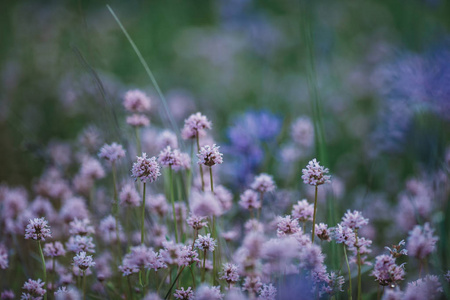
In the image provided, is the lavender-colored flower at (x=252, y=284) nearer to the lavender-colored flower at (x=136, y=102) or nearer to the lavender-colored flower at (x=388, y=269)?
the lavender-colored flower at (x=388, y=269)

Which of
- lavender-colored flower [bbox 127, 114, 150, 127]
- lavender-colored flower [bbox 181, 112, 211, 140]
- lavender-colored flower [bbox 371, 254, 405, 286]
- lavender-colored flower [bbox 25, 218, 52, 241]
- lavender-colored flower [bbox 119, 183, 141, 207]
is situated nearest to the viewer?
lavender-colored flower [bbox 371, 254, 405, 286]

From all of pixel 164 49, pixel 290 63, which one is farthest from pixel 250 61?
pixel 164 49

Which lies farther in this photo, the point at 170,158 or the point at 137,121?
the point at 137,121

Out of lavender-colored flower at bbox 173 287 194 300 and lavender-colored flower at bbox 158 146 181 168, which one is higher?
lavender-colored flower at bbox 158 146 181 168

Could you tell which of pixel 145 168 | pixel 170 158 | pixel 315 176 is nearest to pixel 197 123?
pixel 170 158

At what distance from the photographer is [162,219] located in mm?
1741

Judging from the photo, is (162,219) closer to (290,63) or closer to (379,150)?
(379,150)

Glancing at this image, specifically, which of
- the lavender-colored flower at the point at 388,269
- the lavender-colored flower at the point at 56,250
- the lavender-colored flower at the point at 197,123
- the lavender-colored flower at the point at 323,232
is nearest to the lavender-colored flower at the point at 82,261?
the lavender-colored flower at the point at 56,250

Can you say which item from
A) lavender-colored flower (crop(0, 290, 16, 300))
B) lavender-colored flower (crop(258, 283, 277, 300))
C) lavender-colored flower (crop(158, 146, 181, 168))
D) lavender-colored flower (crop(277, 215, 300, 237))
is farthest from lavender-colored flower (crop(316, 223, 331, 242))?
lavender-colored flower (crop(0, 290, 16, 300))

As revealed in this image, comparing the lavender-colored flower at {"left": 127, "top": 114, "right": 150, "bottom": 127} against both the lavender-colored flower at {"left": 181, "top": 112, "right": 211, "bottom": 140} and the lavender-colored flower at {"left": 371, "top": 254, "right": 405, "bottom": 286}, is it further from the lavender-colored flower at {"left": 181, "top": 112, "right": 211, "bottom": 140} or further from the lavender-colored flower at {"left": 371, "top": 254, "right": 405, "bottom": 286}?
the lavender-colored flower at {"left": 371, "top": 254, "right": 405, "bottom": 286}

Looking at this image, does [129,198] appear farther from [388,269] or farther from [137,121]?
[388,269]

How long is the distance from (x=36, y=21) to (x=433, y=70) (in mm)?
3592

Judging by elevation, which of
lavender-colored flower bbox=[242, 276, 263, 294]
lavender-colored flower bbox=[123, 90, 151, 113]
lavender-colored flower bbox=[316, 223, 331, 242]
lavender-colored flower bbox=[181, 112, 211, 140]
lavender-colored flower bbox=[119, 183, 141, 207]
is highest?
lavender-colored flower bbox=[123, 90, 151, 113]

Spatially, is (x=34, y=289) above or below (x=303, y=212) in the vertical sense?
below
